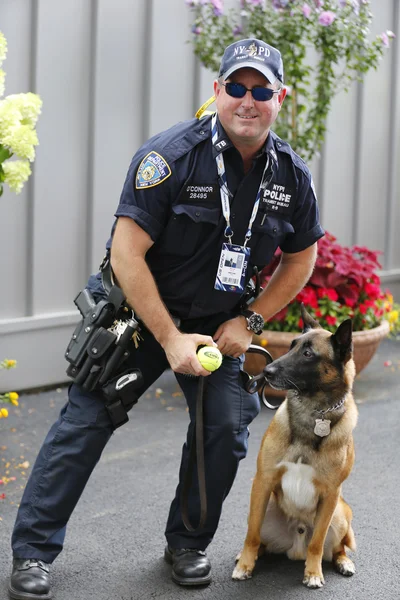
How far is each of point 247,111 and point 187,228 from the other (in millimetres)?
447

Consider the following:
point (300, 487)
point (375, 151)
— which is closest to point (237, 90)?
point (300, 487)

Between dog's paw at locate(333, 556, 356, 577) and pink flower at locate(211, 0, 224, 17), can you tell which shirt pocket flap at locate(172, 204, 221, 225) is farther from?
pink flower at locate(211, 0, 224, 17)

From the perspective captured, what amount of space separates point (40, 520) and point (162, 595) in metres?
0.54

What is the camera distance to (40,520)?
10.7ft

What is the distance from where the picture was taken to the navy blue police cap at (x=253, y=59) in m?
3.14

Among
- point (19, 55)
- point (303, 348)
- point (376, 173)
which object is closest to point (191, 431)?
point (303, 348)

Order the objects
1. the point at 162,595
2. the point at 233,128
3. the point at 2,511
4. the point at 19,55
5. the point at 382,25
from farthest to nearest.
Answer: the point at 382,25
the point at 19,55
the point at 2,511
the point at 162,595
the point at 233,128

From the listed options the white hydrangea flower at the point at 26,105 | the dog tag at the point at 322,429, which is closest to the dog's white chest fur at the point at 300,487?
the dog tag at the point at 322,429

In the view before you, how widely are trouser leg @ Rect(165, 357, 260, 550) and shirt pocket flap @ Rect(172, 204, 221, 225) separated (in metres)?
0.54

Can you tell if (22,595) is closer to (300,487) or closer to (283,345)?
(300,487)

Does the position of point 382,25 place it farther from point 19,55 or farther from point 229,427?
point 229,427

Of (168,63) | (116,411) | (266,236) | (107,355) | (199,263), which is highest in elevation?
(168,63)

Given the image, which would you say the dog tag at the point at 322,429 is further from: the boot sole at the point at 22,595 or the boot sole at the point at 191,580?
the boot sole at the point at 22,595

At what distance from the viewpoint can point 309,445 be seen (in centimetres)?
344
